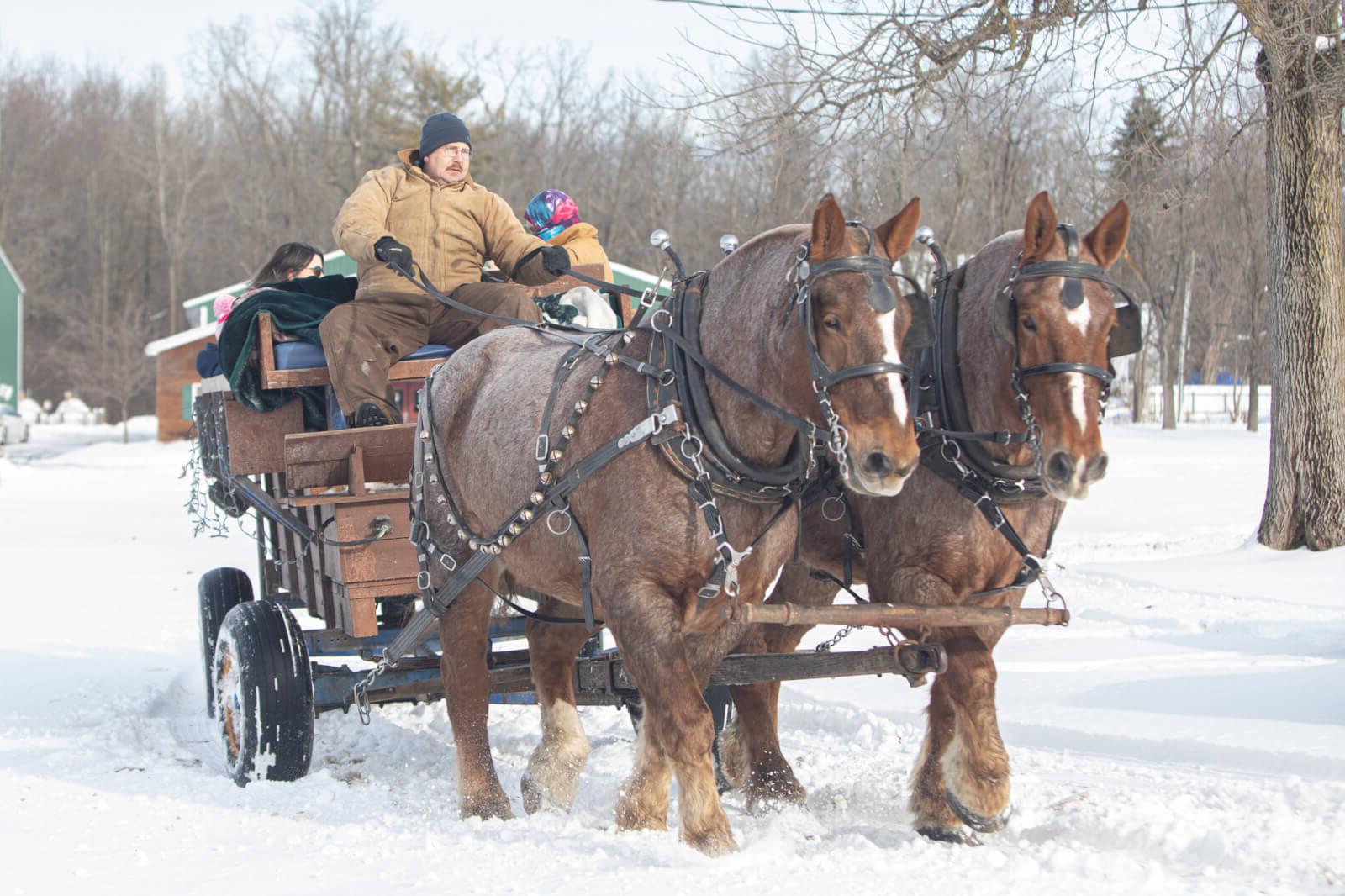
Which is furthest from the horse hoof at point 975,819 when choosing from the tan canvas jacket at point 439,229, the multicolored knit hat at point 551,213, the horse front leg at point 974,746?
the multicolored knit hat at point 551,213

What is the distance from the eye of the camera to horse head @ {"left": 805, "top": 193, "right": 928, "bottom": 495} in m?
3.65

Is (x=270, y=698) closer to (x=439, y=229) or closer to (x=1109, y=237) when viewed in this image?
(x=439, y=229)

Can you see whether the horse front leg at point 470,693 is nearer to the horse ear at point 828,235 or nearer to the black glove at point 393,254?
the black glove at point 393,254

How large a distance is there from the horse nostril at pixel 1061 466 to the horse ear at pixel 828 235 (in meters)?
0.84

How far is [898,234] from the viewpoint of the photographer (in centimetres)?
406

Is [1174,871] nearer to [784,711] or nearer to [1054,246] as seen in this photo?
[1054,246]

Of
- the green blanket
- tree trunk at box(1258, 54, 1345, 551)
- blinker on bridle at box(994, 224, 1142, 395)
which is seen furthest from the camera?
tree trunk at box(1258, 54, 1345, 551)

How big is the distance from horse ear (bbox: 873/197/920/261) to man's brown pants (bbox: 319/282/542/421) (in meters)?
2.16

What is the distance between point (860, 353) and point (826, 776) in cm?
249

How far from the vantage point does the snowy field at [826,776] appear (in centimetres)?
399

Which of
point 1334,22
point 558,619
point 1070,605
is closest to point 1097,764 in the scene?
point 558,619

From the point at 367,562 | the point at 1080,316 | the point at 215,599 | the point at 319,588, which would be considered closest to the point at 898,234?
the point at 1080,316

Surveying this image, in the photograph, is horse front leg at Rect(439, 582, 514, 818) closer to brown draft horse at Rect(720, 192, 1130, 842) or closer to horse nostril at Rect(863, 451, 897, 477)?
brown draft horse at Rect(720, 192, 1130, 842)

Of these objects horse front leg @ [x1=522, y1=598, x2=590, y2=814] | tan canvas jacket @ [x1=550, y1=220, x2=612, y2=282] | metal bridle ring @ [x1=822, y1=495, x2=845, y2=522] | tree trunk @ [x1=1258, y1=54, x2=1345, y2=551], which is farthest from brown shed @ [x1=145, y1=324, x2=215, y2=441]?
metal bridle ring @ [x1=822, y1=495, x2=845, y2=522]
